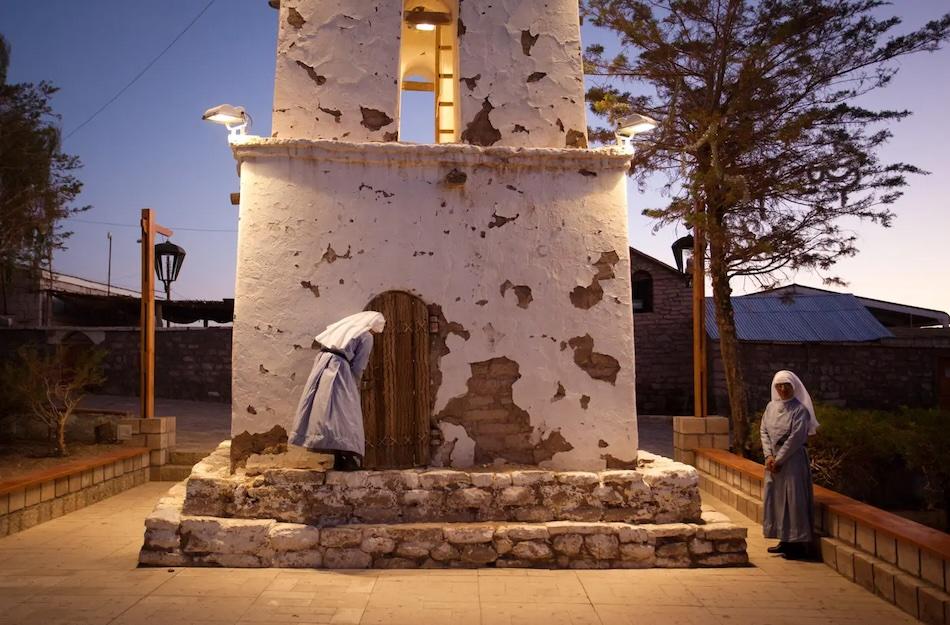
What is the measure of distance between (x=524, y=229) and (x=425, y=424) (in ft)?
6.30

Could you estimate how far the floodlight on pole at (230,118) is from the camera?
5977 millimetres

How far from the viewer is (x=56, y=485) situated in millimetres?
7191

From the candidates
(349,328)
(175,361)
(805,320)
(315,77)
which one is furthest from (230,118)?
(805,320)

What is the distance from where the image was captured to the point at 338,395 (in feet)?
17.7

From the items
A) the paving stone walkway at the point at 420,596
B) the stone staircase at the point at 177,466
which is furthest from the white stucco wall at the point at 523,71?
the stone staircase at the point at 177,466

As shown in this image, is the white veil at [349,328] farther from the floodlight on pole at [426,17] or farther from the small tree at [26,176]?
the small tree at [26,176]

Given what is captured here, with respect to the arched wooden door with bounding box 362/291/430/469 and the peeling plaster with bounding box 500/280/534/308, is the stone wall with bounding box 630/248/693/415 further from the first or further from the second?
the arched wooden door with bounding box 362/291/430/469

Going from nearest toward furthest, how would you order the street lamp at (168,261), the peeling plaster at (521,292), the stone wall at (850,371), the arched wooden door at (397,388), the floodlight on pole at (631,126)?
the arched wooden door at (397,388), the peeling plaster at (521,292), the floodlight on pole at (631,126), the street lamp at (168,261), the stone wall at (850,371)

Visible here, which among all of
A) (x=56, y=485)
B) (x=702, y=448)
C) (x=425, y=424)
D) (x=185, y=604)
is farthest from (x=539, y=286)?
(x=56, y=485)

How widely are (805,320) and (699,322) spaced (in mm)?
11959

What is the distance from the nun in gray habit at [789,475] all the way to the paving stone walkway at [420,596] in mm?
213

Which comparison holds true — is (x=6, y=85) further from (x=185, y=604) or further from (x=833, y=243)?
(x=833, y=243)

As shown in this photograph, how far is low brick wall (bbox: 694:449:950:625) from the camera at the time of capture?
13.9ft

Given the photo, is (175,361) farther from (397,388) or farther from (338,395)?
(338,395)
